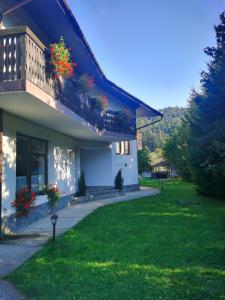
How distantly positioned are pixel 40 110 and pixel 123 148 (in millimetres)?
12442

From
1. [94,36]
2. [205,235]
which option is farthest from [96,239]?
[94,36]

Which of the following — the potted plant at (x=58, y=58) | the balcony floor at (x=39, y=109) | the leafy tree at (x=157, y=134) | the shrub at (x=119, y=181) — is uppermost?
the leafy tree at (x=157, y=134)

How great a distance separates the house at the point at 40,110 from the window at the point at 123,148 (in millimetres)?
2383

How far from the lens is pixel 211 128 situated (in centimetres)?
1430

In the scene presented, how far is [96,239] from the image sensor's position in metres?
7.18

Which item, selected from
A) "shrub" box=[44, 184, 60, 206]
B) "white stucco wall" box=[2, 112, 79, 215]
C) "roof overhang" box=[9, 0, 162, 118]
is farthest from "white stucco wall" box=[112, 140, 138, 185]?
"shrub" box=[44, 184, 60, 206]

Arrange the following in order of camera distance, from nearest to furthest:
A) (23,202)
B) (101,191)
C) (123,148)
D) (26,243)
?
1. (26,243)
2. (23,202)
3. (101,191)
4. (123,148)

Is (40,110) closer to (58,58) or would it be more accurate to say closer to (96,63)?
(58,58)

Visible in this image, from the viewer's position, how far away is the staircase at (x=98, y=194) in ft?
48.6

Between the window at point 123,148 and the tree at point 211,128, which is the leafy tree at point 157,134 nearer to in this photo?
the window at point 123,148

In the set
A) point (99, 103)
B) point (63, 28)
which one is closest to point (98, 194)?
point (99, 103)

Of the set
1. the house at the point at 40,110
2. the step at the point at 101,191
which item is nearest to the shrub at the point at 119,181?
the step at the point at 101,191

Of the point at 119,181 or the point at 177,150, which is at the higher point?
the point at 177,150

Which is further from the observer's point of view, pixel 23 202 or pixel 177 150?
pixel 177 150
